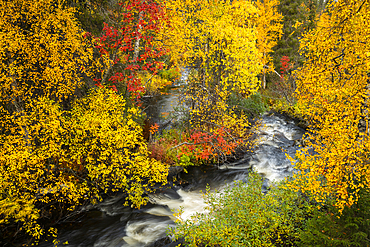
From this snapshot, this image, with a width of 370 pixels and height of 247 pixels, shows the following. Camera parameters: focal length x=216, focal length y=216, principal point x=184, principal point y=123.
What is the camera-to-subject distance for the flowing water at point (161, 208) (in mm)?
6746

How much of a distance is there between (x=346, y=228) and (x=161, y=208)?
5.85 metres

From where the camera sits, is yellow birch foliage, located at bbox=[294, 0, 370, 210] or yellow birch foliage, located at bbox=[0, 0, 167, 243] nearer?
yellow birch foliage, located at bbox=[294, 0, 370, 210]

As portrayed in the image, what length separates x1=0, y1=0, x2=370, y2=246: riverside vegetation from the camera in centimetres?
435

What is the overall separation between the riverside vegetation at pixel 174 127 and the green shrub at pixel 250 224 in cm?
4

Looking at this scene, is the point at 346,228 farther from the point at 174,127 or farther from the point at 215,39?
the point at 174,127

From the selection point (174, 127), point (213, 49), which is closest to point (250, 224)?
point (213, 49)

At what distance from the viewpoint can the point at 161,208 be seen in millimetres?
8211

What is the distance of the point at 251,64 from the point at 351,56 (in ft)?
19.0

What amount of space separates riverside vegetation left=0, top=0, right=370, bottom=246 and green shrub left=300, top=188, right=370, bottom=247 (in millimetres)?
19

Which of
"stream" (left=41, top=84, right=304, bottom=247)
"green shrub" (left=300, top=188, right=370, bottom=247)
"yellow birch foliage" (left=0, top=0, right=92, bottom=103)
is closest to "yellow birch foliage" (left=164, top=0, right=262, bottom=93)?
"stream" (left=41, top=84, right=304, bottom=247)

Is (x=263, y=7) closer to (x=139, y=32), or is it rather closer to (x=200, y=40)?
(x=200, y=40)

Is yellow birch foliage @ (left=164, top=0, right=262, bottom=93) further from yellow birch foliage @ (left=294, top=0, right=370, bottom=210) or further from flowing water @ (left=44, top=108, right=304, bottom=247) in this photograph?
yellow birch foliage @ (left=294, top=0, right=370, bottom=210)

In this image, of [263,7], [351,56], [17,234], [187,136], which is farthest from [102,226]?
[263,7]

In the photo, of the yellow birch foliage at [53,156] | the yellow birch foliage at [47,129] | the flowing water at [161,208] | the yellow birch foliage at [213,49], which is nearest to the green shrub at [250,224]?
the flowing water at [161,208]
